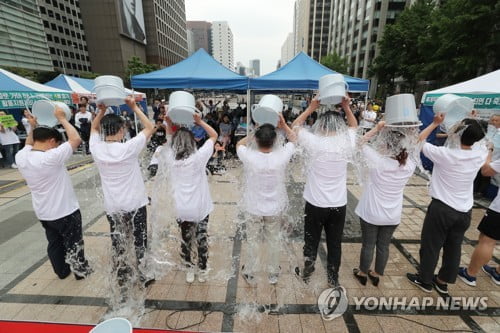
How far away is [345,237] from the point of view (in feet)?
12.9

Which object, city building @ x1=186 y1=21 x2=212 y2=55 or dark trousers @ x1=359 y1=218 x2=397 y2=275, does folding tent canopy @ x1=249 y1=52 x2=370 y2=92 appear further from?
city building @ x1=186 y1=21 x2=212 y2=55

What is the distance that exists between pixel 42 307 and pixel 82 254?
0.59 meters

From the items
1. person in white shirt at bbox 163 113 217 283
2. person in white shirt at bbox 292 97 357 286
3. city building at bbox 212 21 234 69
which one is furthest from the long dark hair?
city building at bbox 212 21 234 69

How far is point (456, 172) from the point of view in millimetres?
2363

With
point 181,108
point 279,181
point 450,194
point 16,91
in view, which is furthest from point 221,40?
point 450,194

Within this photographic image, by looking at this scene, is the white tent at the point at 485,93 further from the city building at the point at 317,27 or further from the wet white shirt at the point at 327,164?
the city building at the point at 317,27

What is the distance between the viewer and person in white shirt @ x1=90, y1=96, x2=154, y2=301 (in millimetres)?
2297

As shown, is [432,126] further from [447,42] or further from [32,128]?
[447,42]

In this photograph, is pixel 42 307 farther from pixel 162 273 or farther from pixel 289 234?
pixel 289 234

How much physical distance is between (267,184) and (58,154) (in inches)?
80.9

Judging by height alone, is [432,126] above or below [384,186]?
above

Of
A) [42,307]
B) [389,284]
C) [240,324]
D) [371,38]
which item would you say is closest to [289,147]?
[240,324]

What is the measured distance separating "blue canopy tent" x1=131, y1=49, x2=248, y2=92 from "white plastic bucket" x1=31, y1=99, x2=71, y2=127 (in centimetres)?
439

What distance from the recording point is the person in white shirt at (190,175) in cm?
242
